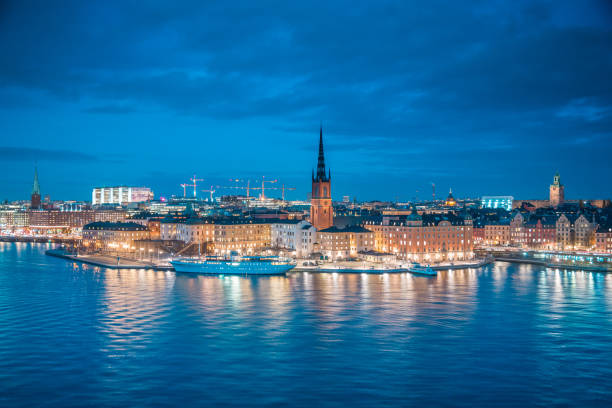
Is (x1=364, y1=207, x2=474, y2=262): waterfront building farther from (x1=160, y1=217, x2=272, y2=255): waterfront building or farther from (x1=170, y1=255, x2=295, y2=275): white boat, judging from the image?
(x1=160, y1=217, x2=272, y2=255): waterfront building

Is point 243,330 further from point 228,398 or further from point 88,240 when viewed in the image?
point 88,240

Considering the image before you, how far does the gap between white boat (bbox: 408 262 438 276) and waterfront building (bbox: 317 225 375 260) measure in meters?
6.87

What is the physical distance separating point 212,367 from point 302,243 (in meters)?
30.9

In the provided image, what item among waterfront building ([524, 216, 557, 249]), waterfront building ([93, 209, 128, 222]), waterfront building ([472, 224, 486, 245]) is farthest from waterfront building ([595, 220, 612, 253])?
waterfront building ([93, 209, 128, 222])

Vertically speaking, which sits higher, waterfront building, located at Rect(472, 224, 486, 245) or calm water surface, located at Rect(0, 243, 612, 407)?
waterfront building, located at Rect(472, 224, 486, 245)

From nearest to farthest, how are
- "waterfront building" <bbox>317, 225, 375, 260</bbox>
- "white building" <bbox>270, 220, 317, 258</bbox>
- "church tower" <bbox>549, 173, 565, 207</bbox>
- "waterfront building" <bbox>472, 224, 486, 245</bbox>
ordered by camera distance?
1. "waterfront building" <bbox>317, 225, 375, 260</bbox>
2. "white building" <bbox>270, 220, 317, 258</bbox>
3. "waterfront building" <bbox>472, 224, 486, 245</bbox>
4. "church tower" <bbox>549, 173, 565, 207</bbox>

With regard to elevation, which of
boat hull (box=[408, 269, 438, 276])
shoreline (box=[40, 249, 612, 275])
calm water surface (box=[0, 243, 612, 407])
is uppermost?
shoreline (box=[40, 249, 612, 275])

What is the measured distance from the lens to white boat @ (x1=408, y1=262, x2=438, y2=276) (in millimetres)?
37125

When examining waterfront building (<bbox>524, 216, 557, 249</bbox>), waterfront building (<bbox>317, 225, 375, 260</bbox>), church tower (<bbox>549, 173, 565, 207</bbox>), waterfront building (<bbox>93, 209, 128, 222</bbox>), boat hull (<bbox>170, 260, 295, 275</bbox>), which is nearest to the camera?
boat hull (<bbox>170, 260, 295, 275</bbox>)

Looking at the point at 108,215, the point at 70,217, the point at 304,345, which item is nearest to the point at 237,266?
the point at 304,345

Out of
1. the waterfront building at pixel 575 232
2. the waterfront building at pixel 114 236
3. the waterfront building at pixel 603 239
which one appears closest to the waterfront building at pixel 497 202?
the waterfront building at pixel 575 232

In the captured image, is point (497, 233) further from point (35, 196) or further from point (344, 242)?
point (35, 196)

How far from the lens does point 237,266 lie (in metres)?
37.9

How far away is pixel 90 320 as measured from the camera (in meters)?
21.9
